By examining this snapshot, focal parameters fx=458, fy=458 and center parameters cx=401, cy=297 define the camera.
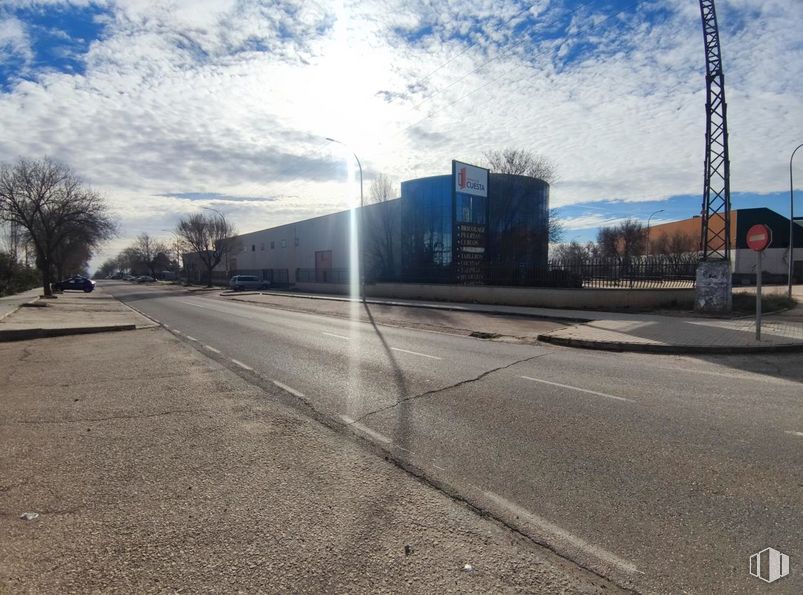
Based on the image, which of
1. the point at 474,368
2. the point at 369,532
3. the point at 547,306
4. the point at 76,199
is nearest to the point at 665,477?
the point at 369,532

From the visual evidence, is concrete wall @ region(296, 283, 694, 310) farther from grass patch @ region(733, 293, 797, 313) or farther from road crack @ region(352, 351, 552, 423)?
road crack @ region(352, 351, 552, 423)

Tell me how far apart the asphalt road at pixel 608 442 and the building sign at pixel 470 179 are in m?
18.7

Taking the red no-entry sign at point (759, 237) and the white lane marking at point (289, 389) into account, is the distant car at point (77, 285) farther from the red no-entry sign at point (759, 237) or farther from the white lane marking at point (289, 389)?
the red no-entry sign at point (759, 237)

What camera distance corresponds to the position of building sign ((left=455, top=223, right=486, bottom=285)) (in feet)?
88.2

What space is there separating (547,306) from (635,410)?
16.2m

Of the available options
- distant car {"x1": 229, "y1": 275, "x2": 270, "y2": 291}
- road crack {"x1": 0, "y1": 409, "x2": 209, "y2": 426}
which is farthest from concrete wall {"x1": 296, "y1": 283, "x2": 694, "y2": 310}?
distant car {"x1": 229, "y1": 275, "x2": 270, "y2": 291}

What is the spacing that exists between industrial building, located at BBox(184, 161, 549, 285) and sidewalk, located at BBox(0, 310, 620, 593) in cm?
2133

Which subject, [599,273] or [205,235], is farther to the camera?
[205,235]

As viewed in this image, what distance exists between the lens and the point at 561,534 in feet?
10.1

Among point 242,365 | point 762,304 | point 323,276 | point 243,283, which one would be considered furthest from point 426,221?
point 243,283

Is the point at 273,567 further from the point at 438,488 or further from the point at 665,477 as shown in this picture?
the point at 665,477

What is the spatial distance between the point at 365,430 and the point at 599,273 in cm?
1907

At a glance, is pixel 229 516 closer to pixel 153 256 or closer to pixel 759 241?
pixel 759 241

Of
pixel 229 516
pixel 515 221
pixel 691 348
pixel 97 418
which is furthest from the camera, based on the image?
pixel 515 221
